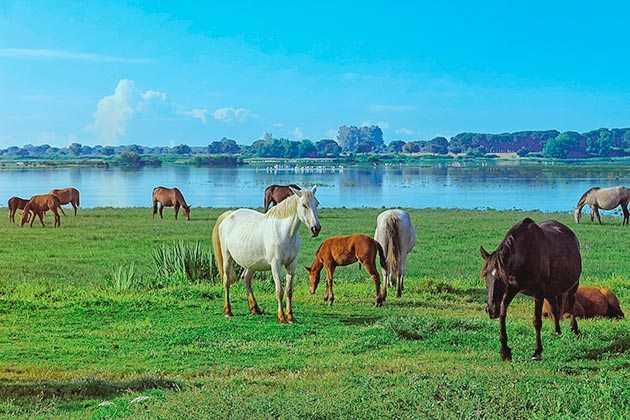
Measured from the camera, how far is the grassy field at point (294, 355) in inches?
221

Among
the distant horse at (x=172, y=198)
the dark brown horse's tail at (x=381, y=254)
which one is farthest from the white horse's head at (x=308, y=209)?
the distant horse at (x=172, y=198)

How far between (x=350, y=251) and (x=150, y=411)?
6635 mm

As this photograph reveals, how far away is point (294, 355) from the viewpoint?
27.9 feet

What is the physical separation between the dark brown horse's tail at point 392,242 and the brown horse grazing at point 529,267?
5478 mm

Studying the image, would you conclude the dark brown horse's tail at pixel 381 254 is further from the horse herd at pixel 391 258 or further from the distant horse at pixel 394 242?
the distant horse at pixel 394 242

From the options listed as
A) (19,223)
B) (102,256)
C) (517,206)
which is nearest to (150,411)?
(102,256)

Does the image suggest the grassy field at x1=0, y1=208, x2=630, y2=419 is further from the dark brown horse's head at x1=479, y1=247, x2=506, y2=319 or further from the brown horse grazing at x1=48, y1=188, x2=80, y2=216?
the brown horse grazing at x1=48, y1=188, x2=80, y2=216

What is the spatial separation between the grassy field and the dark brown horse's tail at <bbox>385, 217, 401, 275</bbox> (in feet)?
1.94

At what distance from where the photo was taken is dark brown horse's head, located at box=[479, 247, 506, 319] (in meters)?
7.40

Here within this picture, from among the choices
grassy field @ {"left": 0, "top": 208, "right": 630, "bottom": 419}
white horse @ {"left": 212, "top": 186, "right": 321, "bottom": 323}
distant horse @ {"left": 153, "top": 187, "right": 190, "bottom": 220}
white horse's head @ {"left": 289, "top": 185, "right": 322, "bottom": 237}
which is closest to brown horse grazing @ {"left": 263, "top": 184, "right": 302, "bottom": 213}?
distant horse @ {"left": 153, "top": 187, "right": 190, "bottom": 220}

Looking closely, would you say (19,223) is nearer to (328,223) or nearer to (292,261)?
(328,223)

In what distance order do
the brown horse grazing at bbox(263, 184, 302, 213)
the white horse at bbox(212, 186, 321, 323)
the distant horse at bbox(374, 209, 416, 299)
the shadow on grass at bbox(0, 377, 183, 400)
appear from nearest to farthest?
the shadow on grass at bbox(0, 377, 183, 400)
the white horse at bbox(212, 186, 321, 323)
the distant horse at bbox(374, 209, 416, 299)
the brown horse grazing at bbox(263, 184, 302, 213)

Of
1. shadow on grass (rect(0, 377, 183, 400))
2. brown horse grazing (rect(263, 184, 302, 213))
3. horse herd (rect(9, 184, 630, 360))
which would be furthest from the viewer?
brown horse grazing (rect(263, 184, 302, 213))

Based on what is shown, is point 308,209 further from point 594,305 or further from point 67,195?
point 67,195
